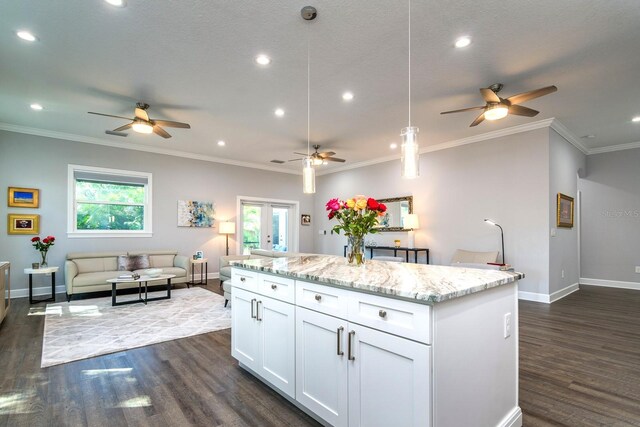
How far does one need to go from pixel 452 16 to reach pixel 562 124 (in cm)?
388

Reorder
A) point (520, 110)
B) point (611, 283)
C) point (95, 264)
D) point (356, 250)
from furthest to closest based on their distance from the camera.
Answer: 1. point (611, 283)
2. point (95, 264)
3. point (520, 110)
4. point (356, 250)

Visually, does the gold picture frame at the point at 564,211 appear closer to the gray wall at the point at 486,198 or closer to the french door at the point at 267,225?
the gray wall at the point at 486,198

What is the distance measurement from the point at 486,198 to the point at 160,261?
6.41 metres

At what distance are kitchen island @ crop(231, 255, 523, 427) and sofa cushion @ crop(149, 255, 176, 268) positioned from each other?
493 centimetres

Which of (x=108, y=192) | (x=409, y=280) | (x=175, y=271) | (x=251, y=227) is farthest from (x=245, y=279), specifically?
(x=251, y=227)

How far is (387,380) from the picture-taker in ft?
4.93

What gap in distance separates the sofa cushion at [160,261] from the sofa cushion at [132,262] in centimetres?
13

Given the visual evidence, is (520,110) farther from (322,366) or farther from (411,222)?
(322,366)

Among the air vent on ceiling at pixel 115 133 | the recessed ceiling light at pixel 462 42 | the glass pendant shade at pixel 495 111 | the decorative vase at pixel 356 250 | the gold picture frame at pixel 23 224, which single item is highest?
the recessed ceiling light at pixel 462 42

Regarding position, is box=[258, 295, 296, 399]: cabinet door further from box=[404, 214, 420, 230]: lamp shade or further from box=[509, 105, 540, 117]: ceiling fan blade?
box=[404, 214, 420, 230]: lamp shade

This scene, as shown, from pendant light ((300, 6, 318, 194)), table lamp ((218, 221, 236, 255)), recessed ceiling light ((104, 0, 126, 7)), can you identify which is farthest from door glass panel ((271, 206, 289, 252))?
recessed ceiling light ((104, 0, 126, 7))

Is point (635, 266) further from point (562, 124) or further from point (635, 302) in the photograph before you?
point (562, 124)

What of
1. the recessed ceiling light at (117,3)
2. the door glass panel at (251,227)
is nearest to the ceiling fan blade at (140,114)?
the recessed ceiling light at (117,3)

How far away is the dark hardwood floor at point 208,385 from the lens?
2.00 m
